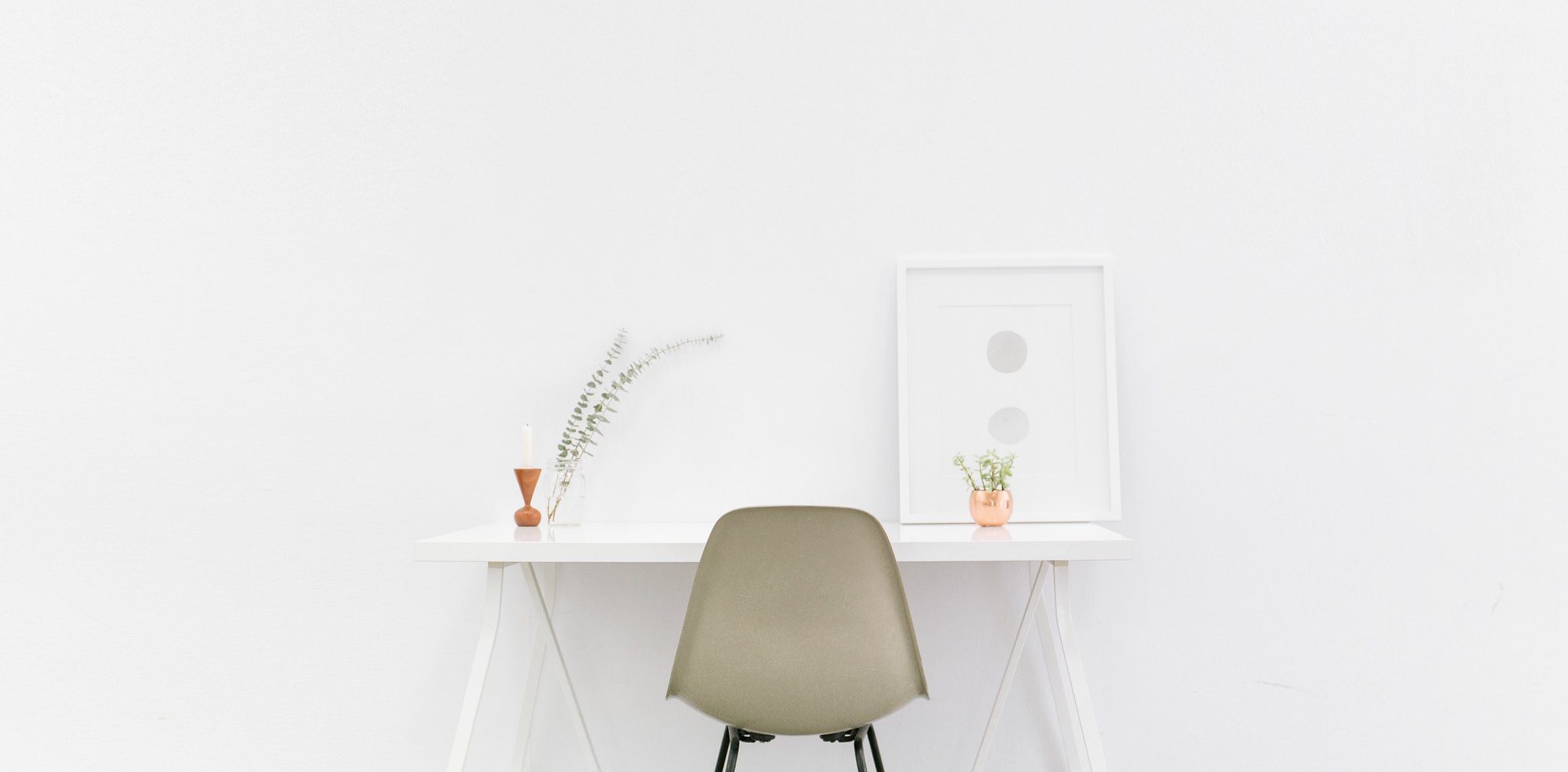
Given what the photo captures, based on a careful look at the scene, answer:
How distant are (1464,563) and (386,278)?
255 centimetres

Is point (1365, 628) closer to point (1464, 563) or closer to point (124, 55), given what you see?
point (1464, 563)

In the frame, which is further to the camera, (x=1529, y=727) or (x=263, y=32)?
(x=263, y=32)

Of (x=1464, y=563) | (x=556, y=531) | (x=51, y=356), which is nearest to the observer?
(x=556, y=531)

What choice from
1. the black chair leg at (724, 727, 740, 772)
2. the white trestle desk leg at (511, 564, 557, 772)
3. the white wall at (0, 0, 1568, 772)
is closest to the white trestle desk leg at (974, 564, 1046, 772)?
the white wall at (0, 0, 1568, 772)

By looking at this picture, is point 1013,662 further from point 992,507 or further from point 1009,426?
point 1009,426

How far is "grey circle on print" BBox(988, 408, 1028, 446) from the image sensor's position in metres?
2.05

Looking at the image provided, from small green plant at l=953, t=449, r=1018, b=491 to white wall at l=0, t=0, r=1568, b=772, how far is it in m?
0.19

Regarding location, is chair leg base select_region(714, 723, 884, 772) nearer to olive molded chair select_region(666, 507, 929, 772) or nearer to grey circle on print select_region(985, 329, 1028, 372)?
olive molded chair select_region(666, 507, 929, 772)

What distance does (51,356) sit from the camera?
2.20 meters

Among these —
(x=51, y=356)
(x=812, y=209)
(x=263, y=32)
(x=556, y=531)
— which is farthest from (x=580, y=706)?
(x=263, y=32)

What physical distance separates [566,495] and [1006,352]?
1.03m

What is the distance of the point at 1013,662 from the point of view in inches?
77.2

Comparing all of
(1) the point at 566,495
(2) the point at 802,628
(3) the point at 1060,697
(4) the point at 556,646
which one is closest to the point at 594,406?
(1) the point at 566,495

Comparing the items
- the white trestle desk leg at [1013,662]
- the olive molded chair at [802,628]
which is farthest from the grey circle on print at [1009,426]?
the olive molded chair at [802,628]
